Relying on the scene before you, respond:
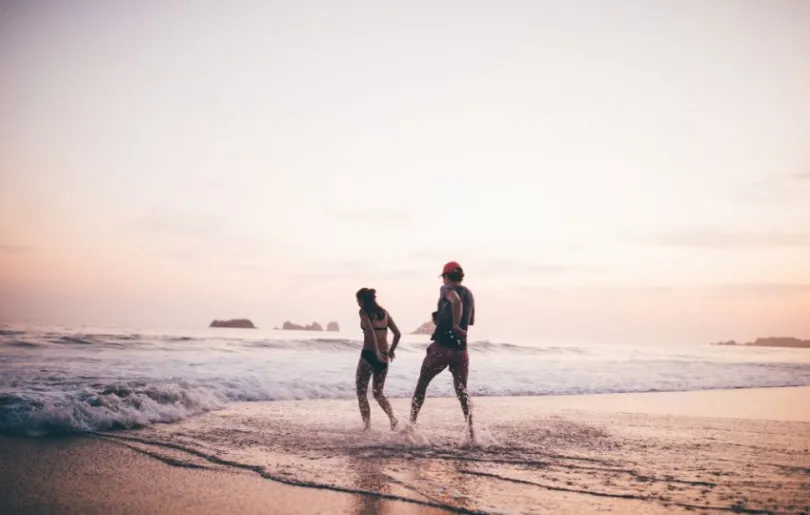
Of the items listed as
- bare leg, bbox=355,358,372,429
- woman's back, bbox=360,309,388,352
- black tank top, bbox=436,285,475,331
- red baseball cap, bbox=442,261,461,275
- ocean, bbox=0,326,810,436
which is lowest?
ocean, bbox=0,326,810,436

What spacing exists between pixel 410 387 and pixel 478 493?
11.0m

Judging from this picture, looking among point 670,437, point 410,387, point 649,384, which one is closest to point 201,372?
point 410,387

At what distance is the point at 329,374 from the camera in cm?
1655

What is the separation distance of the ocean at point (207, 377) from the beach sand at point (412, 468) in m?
0.85

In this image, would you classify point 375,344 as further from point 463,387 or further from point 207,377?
point 207,377

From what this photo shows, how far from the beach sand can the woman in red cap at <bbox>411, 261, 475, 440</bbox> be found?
0.78m

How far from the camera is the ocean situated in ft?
26.8

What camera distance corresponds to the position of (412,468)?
5.48 meters

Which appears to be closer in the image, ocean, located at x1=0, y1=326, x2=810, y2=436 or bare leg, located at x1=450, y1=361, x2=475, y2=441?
bare leg, located at x1=450, y1=361, x2=475, y2=441

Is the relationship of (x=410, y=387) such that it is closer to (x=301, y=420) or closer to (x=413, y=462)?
(x=301, y=420)

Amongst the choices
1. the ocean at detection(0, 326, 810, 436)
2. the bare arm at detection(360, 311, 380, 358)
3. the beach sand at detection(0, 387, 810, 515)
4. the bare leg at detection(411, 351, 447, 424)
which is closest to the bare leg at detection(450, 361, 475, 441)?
the bare leg at detection(411, 351, 447, 424)

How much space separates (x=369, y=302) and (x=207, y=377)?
8398 millimetres

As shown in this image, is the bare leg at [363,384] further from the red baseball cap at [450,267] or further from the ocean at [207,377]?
the ocean at [207,377]

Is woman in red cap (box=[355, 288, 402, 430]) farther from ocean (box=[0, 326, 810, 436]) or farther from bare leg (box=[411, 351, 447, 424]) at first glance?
ocean (box=[0, 326, 810, 436])
